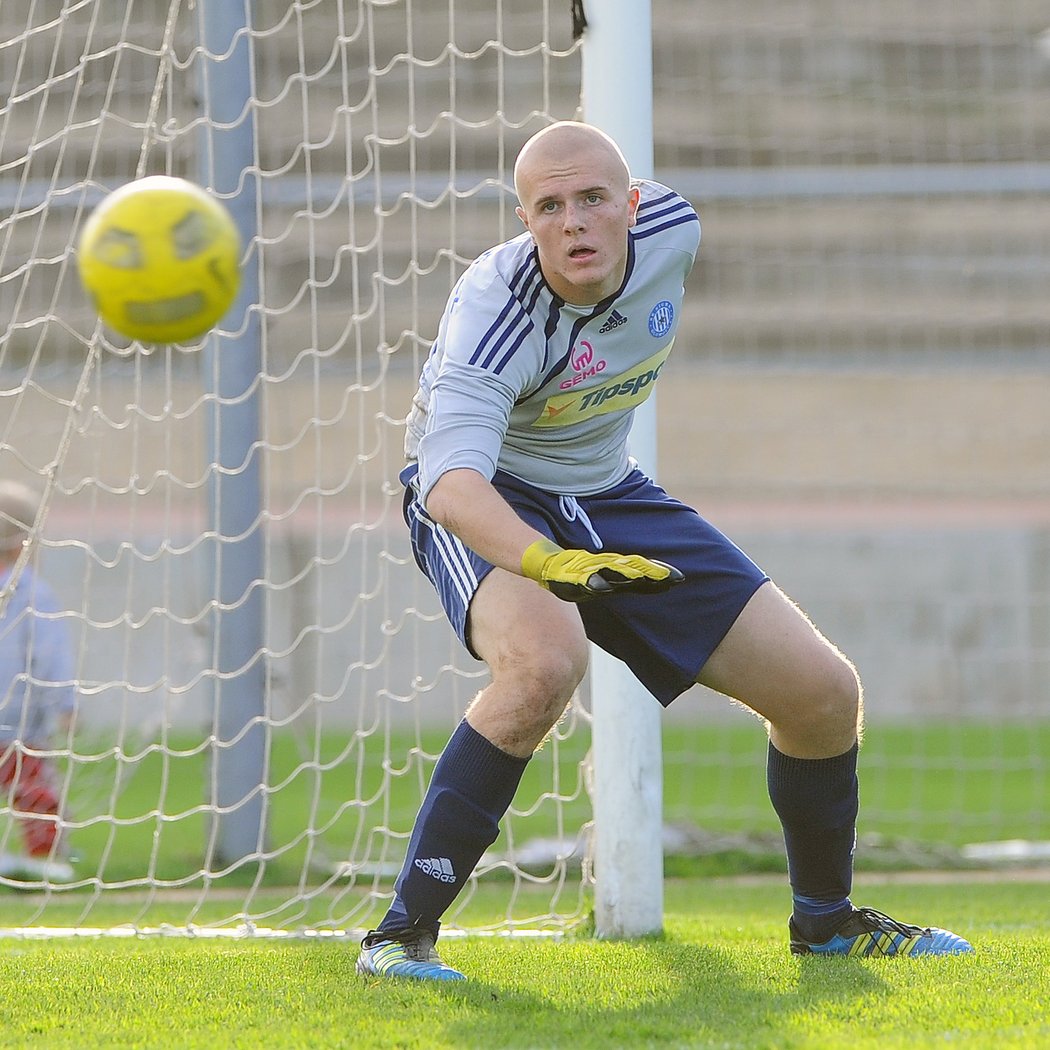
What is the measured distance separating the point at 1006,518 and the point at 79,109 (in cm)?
791

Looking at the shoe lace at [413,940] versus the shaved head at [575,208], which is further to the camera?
the shoe lace at [413,940]

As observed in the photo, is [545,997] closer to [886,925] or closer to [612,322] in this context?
[886,925]

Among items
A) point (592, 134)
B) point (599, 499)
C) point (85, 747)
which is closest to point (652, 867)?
point (599, 499)

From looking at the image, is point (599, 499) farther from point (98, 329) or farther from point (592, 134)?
point (98, 329)

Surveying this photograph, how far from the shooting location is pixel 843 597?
1183cm

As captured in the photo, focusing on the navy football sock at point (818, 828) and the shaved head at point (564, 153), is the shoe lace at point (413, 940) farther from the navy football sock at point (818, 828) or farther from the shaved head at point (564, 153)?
the shaved head at point (564, 153)

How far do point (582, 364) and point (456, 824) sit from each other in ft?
3.10

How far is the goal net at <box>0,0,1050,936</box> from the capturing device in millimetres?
5969

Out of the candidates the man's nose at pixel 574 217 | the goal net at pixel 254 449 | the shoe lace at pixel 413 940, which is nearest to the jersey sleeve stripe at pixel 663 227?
the man's nose at pixel 574 217

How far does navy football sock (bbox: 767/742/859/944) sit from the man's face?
3.66 feet

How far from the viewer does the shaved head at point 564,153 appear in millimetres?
3059

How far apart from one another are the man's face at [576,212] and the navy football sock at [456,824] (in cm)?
91

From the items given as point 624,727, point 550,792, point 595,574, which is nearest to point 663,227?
point 595,574

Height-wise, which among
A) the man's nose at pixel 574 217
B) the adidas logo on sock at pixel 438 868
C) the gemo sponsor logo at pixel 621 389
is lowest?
the adidas logo on sock at pixel 438 868
